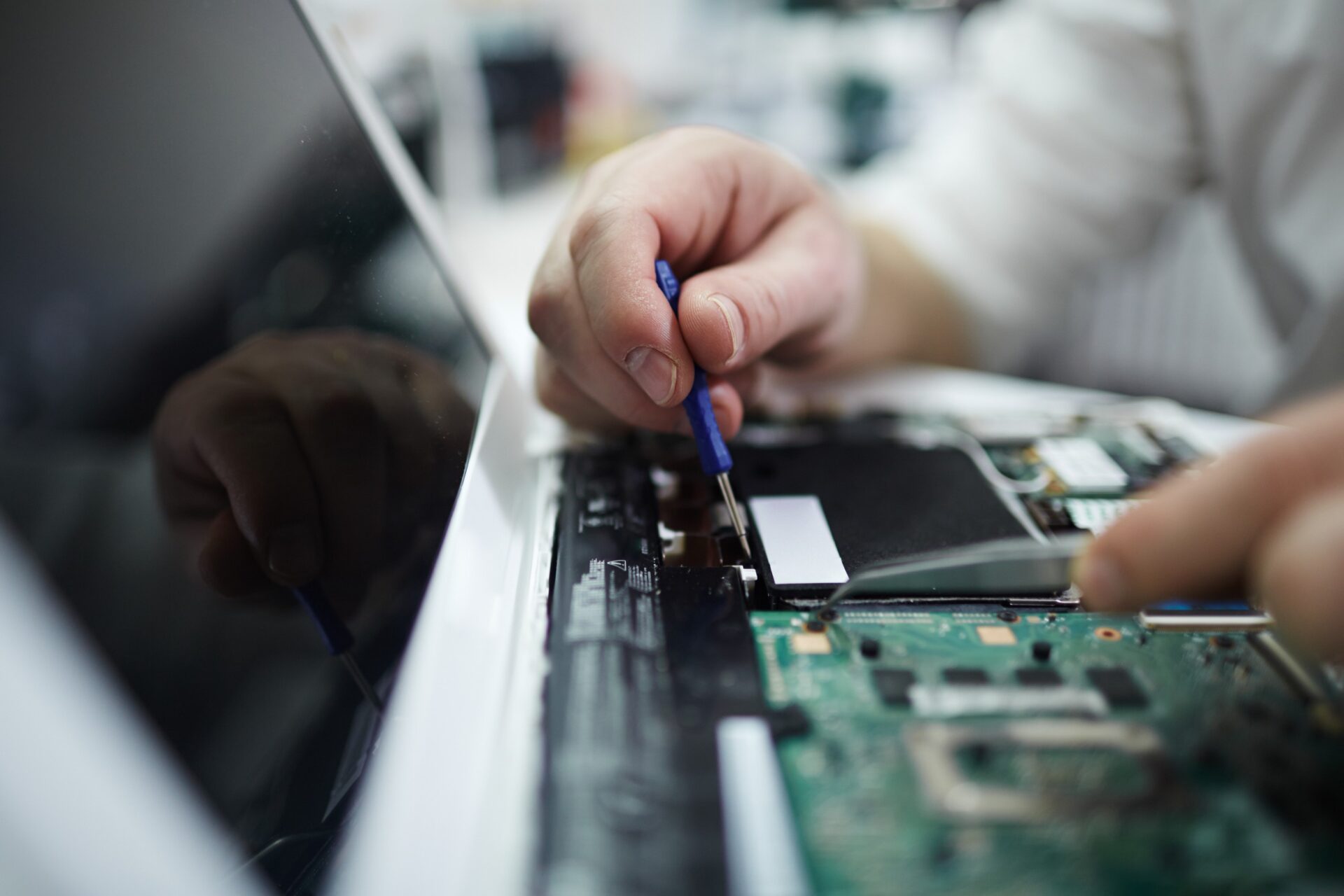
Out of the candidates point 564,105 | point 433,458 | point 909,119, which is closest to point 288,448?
point 433,458

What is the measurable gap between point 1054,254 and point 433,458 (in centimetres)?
102

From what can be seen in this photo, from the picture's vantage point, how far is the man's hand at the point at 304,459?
0.42 metres

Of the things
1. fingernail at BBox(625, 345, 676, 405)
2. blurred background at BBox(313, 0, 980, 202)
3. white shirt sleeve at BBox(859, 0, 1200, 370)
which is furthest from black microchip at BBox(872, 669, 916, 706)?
blurred background at BBox(313, 0, 980, 202)

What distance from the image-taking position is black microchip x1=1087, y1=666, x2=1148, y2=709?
0.39 metres

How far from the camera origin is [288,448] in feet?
1.55

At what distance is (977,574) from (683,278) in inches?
16.5

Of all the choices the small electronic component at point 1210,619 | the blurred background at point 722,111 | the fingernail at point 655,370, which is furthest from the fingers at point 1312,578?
the blurred background at point 722,111

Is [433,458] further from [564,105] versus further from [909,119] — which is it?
[909,119]

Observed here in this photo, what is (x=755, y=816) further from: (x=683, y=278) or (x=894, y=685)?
(x=683, y=278)

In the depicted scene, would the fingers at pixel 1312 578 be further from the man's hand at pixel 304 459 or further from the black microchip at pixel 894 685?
the man's hand at pixel 304 459

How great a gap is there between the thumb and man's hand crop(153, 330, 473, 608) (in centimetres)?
19

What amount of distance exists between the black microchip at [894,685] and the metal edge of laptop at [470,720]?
158 mm

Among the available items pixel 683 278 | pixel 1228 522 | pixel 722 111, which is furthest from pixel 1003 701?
pixel 722 111

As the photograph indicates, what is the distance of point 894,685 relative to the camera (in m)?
0.39
